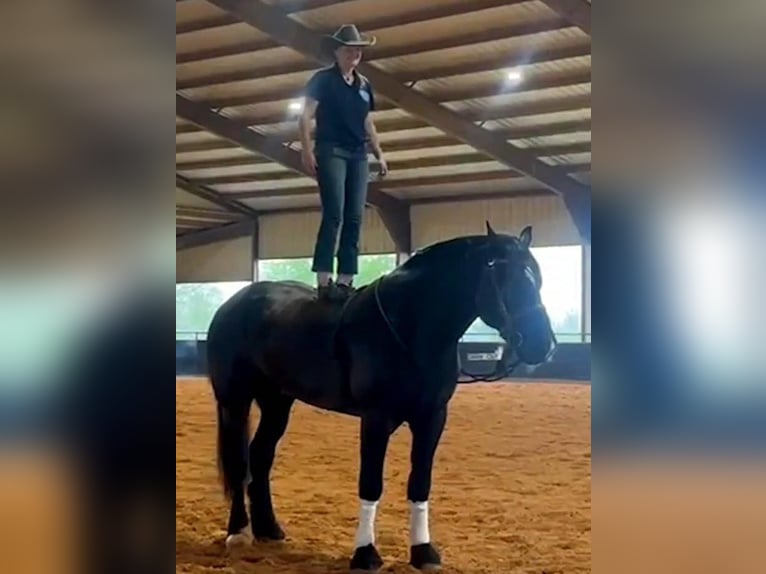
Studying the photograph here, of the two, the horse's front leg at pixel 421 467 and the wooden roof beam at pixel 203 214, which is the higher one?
the wooden roof beam at pixel 203 214

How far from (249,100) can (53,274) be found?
5.99 feet

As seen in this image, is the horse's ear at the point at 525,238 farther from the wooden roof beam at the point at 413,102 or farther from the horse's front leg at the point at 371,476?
the horse's front leg at the point at 371,476

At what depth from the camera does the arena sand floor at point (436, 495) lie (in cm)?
131

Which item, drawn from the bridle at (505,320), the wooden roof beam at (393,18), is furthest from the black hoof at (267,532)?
the wooden roof beam at (393,18)

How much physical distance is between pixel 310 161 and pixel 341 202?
0.09 meters

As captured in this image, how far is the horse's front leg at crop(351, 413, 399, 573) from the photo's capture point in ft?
4.40

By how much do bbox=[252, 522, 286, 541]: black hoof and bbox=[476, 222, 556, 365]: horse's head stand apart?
0.53m

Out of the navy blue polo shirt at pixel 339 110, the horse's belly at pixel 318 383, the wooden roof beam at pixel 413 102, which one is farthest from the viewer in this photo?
the wooden roof beam at pixel 413 102

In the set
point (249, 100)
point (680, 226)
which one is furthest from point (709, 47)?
point (249, 100)

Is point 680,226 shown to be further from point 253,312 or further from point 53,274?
point 253,312

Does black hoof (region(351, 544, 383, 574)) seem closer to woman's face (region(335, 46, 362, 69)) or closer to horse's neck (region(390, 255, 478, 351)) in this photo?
horse's neck (region(390, 255, 478, 351))

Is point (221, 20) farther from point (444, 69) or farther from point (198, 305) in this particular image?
point (444, 69)

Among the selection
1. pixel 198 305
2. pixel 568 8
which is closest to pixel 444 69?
pixel 568 8

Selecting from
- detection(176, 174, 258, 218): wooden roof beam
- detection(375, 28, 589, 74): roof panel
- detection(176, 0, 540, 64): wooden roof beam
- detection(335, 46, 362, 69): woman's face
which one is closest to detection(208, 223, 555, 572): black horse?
detection(176, 174, 258, 218): wooden roof beam
